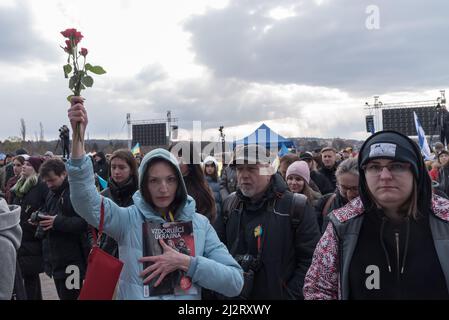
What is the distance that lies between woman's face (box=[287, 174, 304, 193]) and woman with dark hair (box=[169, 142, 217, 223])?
1.29m

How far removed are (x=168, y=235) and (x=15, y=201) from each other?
383cm

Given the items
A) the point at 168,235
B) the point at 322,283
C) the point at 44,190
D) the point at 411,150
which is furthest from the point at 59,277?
the point at 411,150

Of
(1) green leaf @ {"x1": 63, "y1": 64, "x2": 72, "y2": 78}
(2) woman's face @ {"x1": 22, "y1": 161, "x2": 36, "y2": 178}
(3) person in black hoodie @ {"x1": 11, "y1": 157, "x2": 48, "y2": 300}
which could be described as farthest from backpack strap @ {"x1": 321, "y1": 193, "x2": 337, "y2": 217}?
(2) woman's face @ {"x1": 22, "y1": 161, "x2": 36, "y2": 178}

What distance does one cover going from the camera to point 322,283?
214 centimetres

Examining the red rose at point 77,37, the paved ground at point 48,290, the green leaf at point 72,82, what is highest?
the red rose at point 77,37

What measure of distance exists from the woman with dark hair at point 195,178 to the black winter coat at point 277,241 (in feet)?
1.82

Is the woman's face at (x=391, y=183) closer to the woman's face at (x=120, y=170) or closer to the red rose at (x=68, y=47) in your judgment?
the red rose at (x=68, y=47)

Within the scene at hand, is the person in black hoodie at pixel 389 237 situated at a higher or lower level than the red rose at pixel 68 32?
lower

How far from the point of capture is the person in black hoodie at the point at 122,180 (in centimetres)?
406

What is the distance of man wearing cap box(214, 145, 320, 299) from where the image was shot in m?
3.04

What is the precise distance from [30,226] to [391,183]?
14.1 ft

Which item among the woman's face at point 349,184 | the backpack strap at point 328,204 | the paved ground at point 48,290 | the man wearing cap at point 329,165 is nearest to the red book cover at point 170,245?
the woman's face at point 349,184

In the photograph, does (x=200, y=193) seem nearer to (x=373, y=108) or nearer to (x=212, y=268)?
(x=212, y=268)

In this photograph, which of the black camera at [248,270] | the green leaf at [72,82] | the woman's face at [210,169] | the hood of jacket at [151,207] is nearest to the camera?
the green leaf at [72,82]
